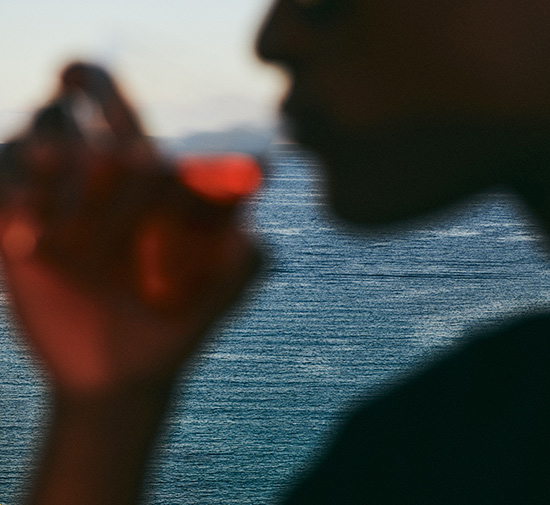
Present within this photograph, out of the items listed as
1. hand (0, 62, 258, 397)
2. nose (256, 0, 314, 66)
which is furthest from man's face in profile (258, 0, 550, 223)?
hand (0, 62, 258, 397)

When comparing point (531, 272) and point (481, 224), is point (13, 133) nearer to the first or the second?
point (531, 272)

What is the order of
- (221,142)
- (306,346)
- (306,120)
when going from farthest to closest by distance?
(306,346), (306,120), (221,142)

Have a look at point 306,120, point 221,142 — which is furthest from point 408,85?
point 221,142

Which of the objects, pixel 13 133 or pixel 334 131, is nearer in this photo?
pixel 13 133

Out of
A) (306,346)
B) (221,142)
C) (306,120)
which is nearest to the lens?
(221,142)

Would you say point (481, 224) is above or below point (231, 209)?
below

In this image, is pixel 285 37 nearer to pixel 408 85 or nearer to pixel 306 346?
pixel 408 85

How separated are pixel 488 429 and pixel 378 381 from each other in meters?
1.05

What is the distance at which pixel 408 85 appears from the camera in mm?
467

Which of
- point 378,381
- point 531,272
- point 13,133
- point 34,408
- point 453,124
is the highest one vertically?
point 13,133

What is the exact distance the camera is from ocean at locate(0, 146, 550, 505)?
123 centimetres

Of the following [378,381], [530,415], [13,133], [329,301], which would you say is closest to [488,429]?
[530,415]

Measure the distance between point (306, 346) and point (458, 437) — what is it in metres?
1.19

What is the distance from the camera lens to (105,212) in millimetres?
349
